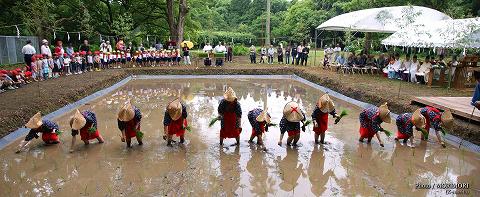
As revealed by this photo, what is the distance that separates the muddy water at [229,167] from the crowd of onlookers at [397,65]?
7.89 meters

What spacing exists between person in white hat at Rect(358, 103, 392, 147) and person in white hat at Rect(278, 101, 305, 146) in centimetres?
138

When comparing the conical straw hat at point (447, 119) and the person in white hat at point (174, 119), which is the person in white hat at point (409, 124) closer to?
the conical straw hat at point (447, 119)

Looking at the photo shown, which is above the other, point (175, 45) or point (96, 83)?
point (175, 45)

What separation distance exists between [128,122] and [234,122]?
6.70 ft

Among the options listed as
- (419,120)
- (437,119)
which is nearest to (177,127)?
(419,120)

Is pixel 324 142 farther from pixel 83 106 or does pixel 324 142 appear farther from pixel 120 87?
pixel 120 87

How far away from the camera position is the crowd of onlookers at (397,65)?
605 inches

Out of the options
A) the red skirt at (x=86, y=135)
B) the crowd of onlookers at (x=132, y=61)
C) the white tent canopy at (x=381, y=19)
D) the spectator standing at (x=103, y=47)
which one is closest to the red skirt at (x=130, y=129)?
the red skirt at (x=86, y=135)

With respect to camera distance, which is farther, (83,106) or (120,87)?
(120,87)

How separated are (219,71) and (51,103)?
10.3 m

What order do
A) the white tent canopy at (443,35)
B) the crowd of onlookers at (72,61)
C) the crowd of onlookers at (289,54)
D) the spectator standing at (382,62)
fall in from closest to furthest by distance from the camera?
the white tent canopy at (443,35) → the crowd of onlookers at (72,61) → the spectator standing at (382,62) → the crowd of onlookers at (289,54)

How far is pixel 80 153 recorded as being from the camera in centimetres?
719

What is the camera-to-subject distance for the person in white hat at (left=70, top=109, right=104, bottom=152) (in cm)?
711

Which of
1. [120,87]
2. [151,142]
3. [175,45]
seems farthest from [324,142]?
[175,45]
